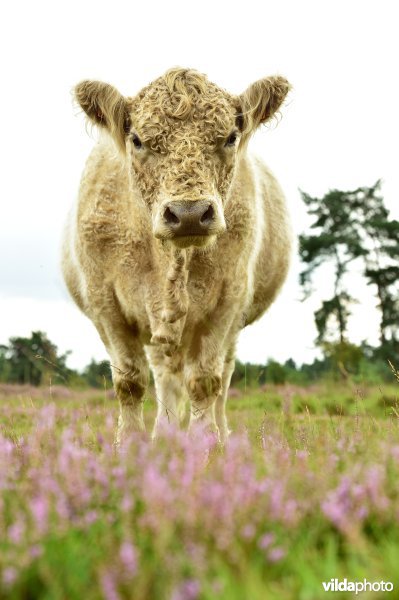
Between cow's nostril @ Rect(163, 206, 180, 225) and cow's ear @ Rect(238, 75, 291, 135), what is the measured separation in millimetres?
1646

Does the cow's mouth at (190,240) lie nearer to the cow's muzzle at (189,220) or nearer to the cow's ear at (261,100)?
the cow's muzzle at (189,220)

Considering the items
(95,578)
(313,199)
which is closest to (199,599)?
(95,578)

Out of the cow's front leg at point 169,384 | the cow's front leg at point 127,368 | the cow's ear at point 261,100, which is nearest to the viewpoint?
the cow's ear at point 261,100

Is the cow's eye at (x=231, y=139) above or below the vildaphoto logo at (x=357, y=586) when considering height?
above

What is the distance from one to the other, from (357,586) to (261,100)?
566 centimetres

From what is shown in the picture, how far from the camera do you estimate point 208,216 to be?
Answer: 575cm

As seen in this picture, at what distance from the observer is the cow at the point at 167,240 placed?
6.45m

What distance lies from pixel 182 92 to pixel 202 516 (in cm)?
468

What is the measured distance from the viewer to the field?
2270 mm

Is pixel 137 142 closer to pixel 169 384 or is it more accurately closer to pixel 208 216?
pixel 208 216

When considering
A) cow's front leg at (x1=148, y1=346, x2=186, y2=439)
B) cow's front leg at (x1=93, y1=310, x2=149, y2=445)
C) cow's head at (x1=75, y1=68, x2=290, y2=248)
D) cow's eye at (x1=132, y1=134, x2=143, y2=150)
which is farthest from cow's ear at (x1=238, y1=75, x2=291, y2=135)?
cow's front leg at (x1=148, y1=346, x2=186, y2=439)

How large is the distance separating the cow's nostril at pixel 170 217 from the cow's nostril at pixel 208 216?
0.61 ft

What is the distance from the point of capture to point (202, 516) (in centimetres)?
265

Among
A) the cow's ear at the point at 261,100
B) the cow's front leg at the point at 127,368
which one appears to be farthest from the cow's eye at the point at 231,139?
the cow's front leg at the point at 127,368
